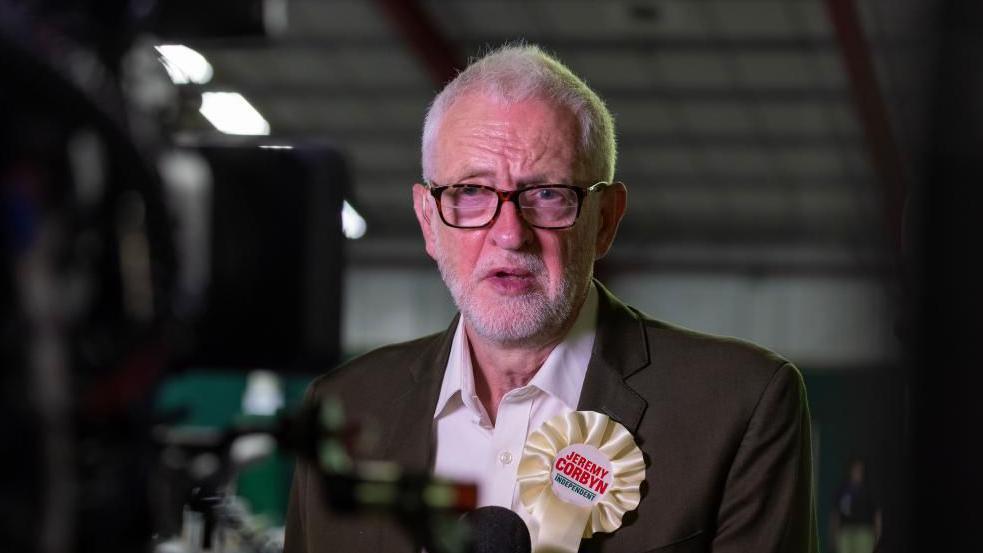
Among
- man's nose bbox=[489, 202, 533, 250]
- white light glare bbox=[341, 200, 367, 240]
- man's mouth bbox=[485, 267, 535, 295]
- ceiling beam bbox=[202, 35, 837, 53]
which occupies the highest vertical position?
ceiling beam bbox=[202, 35, 837, 53]

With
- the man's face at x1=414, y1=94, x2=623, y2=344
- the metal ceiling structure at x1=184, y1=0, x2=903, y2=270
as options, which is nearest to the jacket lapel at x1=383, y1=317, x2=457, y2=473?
the man's face at x1=414, y1=94, x2=623, y2=344

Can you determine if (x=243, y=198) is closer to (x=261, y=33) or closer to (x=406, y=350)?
(x=261, y=33)

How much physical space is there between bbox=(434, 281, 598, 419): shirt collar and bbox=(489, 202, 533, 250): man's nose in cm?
18

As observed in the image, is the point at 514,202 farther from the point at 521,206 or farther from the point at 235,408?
the point at 235,408

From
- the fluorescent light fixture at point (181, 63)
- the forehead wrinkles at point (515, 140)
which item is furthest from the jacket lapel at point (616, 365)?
the fluorescent light fixture at point (181, 63)

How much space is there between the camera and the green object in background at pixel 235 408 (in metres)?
0.71

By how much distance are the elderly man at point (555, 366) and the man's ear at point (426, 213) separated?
0.02 meters

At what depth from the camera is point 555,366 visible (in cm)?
157

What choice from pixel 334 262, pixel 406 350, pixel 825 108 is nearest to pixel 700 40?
pixel 825 108

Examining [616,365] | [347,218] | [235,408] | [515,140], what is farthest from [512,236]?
[235,408]

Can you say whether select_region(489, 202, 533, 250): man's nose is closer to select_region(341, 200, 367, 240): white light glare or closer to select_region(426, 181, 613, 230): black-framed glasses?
select_region(426, 181, 613, 230): black-framed glasses

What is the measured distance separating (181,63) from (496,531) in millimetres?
458

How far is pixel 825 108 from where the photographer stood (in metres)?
9.68

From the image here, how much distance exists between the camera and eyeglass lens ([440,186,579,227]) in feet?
4.91
